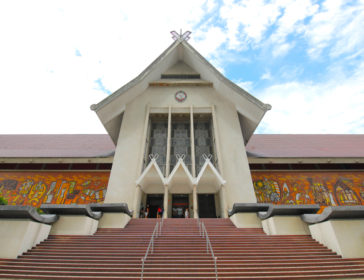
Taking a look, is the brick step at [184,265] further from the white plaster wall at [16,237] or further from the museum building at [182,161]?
the museum building at [182,161]

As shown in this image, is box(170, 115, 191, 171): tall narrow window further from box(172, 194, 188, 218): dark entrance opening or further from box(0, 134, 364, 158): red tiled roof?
box(0, 134, 364, 158): red tiled roof

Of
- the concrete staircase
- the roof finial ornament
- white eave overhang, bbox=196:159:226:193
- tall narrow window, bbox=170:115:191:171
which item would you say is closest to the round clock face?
tall narrow window, bbox=170:115:191:171

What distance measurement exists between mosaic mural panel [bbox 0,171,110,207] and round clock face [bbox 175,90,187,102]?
611 cm

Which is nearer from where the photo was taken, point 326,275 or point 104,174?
point 326,275

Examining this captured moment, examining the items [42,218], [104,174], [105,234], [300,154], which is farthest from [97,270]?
[300,154]

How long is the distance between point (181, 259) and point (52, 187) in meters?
9.55

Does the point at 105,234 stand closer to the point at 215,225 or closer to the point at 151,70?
the point at 215,225

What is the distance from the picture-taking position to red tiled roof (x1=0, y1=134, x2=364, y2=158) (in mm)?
11250

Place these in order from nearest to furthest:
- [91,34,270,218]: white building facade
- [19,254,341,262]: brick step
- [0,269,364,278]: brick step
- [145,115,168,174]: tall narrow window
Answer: [0,269,364,278]: brick step < [19,254,341,262]: brick step < [91,34,270,218]: white building facade < [145,115,168,174]: tall narrow window

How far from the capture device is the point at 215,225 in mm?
5801

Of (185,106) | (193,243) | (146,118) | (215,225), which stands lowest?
(193,243)

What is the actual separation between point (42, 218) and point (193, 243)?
358 centimetres

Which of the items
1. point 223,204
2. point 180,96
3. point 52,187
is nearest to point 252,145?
point 180,96

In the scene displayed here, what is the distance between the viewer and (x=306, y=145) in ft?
42.7
